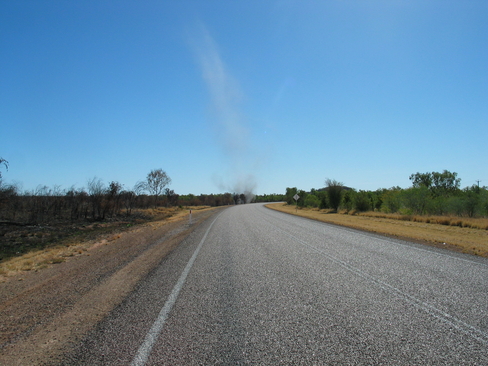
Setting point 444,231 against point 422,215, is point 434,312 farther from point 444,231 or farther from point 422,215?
point 422,215

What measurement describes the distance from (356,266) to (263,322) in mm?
4304

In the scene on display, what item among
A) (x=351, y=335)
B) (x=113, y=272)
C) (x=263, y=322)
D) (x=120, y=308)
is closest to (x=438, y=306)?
(x=351, y=335)

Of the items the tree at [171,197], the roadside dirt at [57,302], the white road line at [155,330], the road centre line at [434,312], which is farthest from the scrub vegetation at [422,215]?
the tree at [171,197]

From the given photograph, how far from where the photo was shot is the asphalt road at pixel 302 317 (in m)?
3.31

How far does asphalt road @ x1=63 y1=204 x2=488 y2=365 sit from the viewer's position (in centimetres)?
331

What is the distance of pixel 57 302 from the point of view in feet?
18.5

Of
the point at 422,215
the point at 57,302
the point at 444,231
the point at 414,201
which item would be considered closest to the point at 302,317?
the point at 57,302

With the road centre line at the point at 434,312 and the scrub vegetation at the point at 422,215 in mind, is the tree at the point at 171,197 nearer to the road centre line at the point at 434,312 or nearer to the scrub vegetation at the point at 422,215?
the scrub vegetation at the point at 422,215

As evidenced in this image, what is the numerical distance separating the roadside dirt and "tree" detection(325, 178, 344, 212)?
110 feet

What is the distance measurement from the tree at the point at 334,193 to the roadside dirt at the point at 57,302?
33.4 m

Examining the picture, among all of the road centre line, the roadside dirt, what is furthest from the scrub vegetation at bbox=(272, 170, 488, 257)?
the roadside dirt

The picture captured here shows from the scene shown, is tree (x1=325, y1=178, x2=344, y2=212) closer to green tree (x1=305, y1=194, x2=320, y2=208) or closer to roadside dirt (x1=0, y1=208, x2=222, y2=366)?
green tree (x1=305, y1=194, x2=320, y2=208)

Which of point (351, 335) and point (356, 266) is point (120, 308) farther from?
point (356, 266)

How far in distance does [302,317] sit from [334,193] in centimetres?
3751
